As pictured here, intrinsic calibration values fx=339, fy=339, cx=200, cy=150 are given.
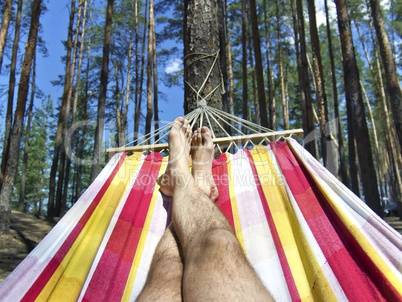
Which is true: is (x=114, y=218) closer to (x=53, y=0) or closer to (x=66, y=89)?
(x=66, y=89)

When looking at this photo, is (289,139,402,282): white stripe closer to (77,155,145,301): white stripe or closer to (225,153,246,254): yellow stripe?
(225,153,246,254): yellow stripe

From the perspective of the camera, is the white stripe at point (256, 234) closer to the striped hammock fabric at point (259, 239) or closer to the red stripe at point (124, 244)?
the striped hammock fabric at point (259, 239)

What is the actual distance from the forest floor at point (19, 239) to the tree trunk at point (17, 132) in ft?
0.89

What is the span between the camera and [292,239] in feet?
4.33

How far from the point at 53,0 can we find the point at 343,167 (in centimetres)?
948

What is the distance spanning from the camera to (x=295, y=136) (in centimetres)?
191

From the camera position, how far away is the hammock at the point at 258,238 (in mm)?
1104

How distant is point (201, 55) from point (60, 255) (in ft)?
5.12

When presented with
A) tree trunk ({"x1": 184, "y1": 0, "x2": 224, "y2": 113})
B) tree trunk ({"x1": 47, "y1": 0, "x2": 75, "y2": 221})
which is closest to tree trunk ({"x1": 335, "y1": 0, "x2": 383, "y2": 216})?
tree trunk ({"x1": 184, "y1": 0, "x2": 224, "y2": 113})

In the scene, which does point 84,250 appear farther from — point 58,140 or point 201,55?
point 58,140

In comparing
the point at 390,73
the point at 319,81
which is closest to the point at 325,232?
the point at 390,73

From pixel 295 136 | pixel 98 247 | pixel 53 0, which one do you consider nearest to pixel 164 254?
pixel 98 247

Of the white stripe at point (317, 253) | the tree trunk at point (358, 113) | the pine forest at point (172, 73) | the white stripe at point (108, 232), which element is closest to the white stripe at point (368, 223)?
the white stripe at point (317, 253)

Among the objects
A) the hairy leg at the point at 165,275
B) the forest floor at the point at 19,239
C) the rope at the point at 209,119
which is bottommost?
the forest floor at the point at 19,239
